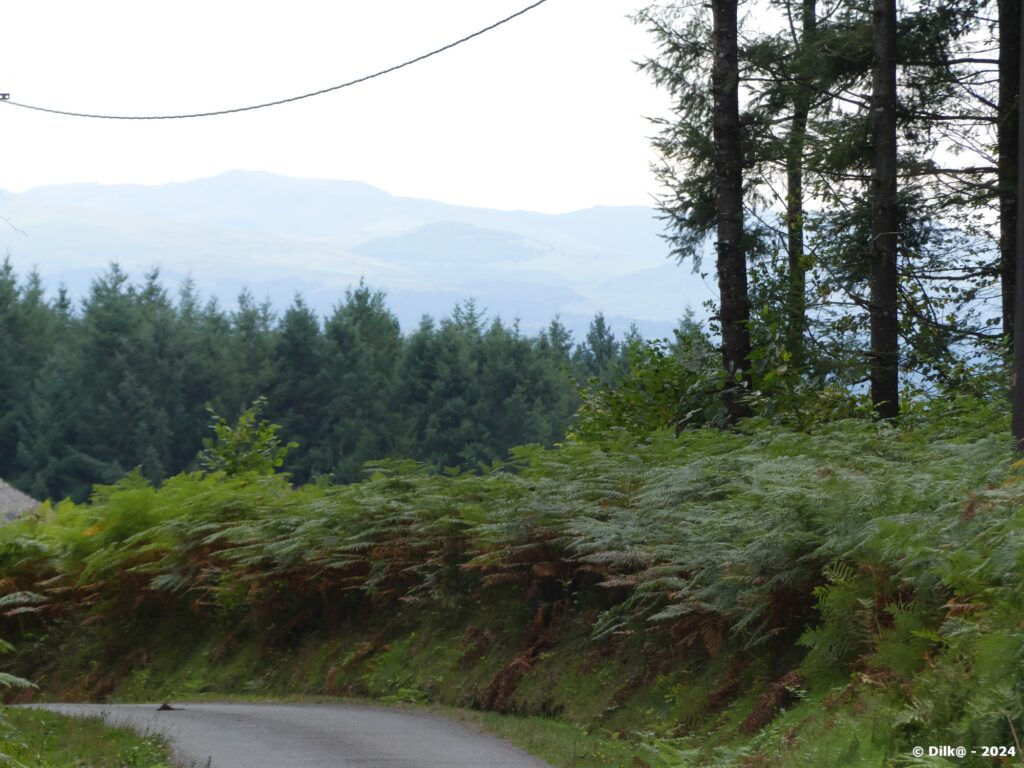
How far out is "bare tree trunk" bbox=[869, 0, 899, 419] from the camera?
17.0m

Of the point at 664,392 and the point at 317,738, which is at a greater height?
the point at 664,392

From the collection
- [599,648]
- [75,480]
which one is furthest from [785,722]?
[75,480]

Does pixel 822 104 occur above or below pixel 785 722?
above

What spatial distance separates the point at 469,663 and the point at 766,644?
3721mm

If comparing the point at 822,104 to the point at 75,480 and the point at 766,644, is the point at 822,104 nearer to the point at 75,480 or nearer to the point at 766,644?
the point at 766,644

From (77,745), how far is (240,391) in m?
65.8

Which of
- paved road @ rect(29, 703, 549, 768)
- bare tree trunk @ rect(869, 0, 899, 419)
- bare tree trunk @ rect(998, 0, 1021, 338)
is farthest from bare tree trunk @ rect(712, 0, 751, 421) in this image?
paved road @ rect(29, 703, 549, 768)

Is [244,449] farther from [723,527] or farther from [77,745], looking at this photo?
[723,527]

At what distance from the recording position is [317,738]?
9.03 m

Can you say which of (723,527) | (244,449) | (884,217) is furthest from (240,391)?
(723,527)

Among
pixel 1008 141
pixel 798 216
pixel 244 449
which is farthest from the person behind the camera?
pixel 244 449

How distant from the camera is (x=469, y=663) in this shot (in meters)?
11.3

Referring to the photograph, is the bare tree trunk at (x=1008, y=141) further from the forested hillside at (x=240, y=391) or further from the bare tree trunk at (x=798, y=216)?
the forested hillside at (x=240, y=391)

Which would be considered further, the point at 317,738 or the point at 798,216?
the point at 798,216
